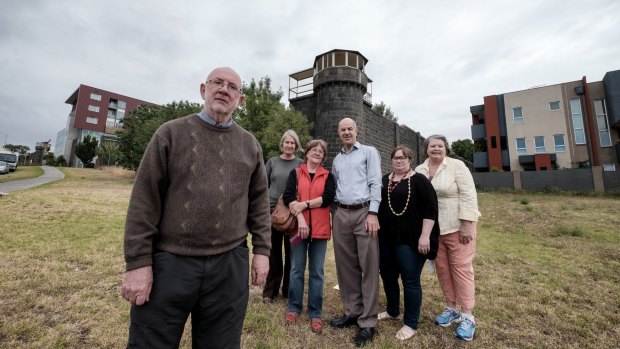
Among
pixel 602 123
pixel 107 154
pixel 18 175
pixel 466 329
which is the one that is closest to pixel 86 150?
pixel 107 154

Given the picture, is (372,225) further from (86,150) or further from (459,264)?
(86,150)

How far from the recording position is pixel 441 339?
2.84m

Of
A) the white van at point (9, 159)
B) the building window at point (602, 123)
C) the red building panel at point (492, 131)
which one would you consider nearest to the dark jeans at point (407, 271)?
the red building panel at point (492, 131)

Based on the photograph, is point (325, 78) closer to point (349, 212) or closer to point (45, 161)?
point (349, 212)

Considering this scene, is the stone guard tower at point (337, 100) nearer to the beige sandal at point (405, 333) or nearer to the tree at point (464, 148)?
the beige sandal at point (405, 333)

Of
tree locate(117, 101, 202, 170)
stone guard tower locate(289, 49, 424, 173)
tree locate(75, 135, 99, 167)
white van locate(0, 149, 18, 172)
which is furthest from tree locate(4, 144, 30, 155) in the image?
stone guard tower locate(289, 49, 424, 173)

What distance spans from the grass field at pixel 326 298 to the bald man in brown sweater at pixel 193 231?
1375mm

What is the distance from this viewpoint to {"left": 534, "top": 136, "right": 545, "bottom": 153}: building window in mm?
25144

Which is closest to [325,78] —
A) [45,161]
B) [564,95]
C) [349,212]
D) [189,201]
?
[349,212]

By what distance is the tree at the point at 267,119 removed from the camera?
1755 centimetres

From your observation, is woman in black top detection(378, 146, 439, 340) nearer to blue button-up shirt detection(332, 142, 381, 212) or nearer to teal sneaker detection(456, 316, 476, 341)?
blue button-up shirt detection(332, 142, 381, 212)

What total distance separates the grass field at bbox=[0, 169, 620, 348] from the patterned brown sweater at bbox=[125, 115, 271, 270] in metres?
1.65

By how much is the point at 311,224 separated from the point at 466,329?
1.92 metres

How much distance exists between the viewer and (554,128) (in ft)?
81.4
